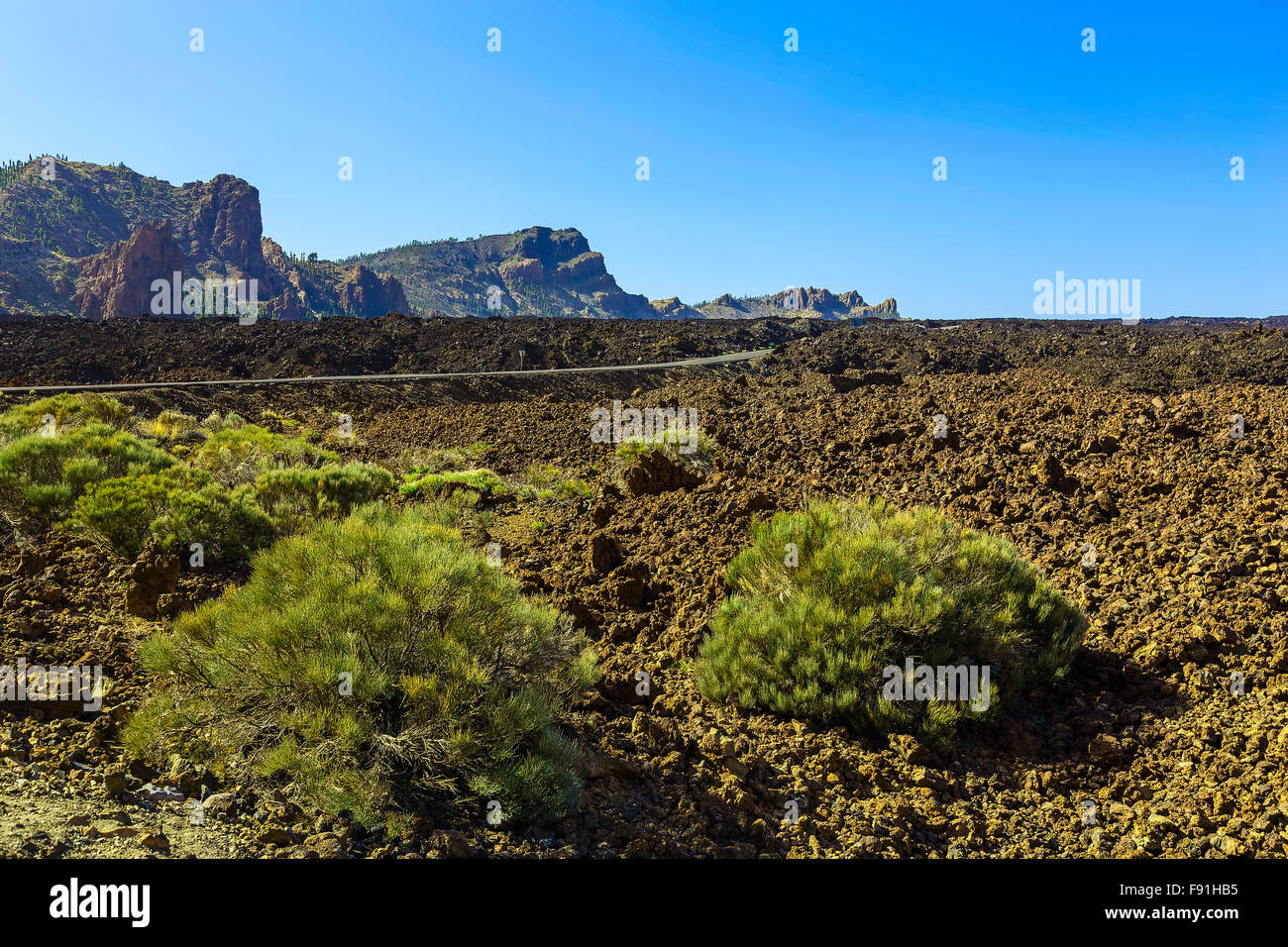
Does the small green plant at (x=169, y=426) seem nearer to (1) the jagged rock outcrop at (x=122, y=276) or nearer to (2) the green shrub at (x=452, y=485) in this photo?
(2) the green shrub at (x=452, y=485)

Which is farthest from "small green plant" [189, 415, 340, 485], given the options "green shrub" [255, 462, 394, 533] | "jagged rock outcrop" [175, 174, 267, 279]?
"jagged rock outcrop" [175, 174, 267, 279]

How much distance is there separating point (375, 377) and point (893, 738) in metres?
24.9

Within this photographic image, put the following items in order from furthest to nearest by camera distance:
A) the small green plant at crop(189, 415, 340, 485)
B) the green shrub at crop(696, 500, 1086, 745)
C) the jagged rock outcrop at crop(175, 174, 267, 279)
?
the jagged rock outcrop at crop(175, 174, 267, 279) → the small green plant at crop(189, 415, 340, 485) → the green shrub at crop(696, 500, 1086, 745)

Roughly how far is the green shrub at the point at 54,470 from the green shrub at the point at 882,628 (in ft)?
21.3

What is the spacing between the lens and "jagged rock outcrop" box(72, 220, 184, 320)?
90.1m

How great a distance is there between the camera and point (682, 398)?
729 inches

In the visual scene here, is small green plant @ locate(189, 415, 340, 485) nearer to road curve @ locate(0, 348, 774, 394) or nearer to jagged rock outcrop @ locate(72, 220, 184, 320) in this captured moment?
road curve @ locate(0, 348, 774, 394)

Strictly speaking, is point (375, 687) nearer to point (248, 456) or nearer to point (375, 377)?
point (248, 456)

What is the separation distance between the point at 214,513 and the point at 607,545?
12.1 feet

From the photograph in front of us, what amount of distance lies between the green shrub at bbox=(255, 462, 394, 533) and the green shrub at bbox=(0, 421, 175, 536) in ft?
4.33

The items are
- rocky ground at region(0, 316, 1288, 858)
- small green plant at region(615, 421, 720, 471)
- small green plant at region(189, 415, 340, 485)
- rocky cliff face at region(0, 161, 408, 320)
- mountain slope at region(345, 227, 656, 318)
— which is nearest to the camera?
rocky ground at region(0, 316, 1288, 858)

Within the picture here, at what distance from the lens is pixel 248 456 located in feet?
43.3
